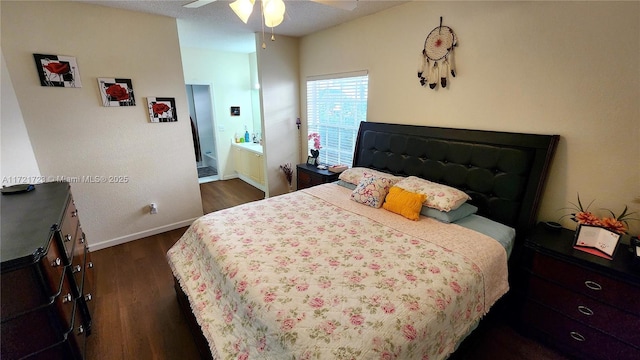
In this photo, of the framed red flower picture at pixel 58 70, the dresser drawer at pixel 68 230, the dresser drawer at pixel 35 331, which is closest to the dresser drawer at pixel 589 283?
the dresser drawer at pixel 35 331

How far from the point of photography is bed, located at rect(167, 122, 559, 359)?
1.19 meters

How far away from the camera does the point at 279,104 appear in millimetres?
3947

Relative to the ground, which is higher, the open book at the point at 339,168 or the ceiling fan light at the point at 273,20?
the ceiling fan light at the point at 273,20

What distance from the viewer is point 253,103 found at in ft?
18.4

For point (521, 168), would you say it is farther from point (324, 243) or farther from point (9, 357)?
point (9, 357)

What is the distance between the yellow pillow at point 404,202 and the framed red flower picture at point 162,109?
2638 mm

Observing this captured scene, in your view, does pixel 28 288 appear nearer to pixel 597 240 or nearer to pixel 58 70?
pixel 58 70

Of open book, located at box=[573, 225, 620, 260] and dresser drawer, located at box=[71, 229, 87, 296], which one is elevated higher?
open book, located at box=[573, 225, 620, 260]

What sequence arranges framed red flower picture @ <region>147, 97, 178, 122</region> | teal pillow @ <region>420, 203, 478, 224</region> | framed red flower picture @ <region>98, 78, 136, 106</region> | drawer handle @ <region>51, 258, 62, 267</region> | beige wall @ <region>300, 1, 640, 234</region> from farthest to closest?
framed red flower picture @ <region>147, 97, 178, 122</region> → framed red flower picture @ <region>98, 78, 136, 106</region> → teal pillow @ <region>420, 203, 478, 224</region> → beige wall @ <region>300, 1, 640, 234</region> → drawer handle @ <region>51, 258, 62, 267</region>

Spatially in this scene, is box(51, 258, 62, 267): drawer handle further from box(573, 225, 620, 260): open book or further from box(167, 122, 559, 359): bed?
box(573, 225, 620, 260): open book

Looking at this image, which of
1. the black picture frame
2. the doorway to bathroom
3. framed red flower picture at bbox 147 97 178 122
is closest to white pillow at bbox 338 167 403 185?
the black picture frame

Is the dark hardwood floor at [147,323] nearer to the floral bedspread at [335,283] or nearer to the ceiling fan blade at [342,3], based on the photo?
the floral bedspread at [335,283]

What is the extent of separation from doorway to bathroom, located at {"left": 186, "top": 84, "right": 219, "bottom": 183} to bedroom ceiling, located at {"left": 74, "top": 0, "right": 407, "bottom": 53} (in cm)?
137

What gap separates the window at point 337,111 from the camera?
3.27m
